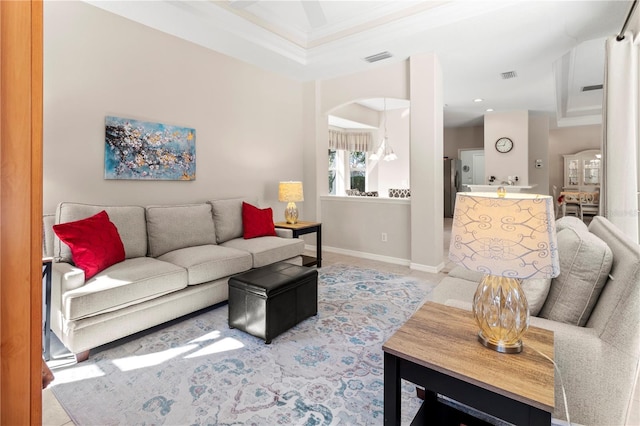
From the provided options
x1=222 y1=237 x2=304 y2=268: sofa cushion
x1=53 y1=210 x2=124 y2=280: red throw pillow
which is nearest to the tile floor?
x1=53 y1=210 x2=124 y2=280: red throw pillow

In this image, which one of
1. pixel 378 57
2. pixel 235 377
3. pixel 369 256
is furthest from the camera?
pixel 369 256

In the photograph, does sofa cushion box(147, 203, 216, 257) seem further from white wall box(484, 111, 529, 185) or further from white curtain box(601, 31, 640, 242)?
white wall box(484, 111, 529, 185)

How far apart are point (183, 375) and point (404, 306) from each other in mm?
1920

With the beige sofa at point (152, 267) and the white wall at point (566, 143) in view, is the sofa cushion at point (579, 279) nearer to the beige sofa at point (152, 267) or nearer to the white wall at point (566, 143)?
the beige sofa at point (152, 267)

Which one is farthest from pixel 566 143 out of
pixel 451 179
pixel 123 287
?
pixel 123 287

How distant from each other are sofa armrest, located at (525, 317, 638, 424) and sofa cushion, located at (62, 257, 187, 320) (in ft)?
7.96

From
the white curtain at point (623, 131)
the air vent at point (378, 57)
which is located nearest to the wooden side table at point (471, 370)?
the white curtain at point (623, 131)

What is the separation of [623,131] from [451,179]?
6.73 meters

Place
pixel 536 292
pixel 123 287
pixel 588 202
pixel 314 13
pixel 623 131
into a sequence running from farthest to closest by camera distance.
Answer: pixel 588 202 → pixel 314 13 → pixel 623 131 → pixel 123 287 → pixel 536 292

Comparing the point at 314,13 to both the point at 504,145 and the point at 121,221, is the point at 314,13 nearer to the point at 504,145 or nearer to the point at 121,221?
the point at 121,221

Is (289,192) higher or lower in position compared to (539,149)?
lower

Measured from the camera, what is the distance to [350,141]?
774 centimetres

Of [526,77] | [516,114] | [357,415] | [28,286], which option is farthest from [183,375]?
[516,114]

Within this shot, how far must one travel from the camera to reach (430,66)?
13.1 ft
